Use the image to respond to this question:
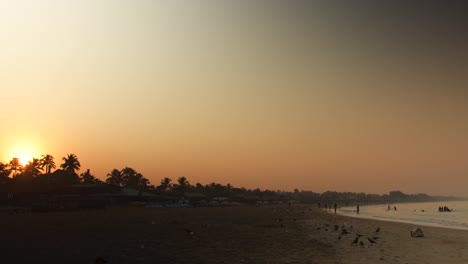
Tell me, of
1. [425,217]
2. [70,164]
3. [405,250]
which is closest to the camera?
[405,250]

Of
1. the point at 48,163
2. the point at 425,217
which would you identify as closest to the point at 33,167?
the point at 48,163

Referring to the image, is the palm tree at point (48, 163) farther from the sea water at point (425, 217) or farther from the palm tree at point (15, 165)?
the sea water at point (425, 217)

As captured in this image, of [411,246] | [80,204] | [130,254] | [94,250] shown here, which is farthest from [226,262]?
[80,204]

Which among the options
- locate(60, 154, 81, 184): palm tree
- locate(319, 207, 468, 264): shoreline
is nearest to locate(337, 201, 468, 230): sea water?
locate(319, 207, 468, 264): shoreline

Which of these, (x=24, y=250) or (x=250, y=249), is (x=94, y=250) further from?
(x=250, y=249)

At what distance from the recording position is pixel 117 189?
13150cm

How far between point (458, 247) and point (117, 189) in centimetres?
11555

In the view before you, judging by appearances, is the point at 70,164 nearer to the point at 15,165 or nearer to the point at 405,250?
the point at 15,165

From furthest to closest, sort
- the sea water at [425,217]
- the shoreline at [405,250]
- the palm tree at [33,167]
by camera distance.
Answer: the palm tree at [33,167] < the sea water at [425,217] < the shoreline at [405,250]

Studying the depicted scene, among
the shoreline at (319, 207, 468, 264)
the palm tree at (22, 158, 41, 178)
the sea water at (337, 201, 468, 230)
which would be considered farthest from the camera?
the palm tree at (22, 158, 41, 178)

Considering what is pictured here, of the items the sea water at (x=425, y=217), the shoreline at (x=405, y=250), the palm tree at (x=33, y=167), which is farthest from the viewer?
the palm tree at (x=33, y=167)

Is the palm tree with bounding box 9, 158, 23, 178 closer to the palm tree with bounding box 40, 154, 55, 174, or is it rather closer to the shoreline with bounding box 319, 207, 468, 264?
the palm tree with bounding box 40, 154, 55, 174

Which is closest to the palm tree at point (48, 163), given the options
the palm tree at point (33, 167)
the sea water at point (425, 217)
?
the palm tree at point (33, 167)

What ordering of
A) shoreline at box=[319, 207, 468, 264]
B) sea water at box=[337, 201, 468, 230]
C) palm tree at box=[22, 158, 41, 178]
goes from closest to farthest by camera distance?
shoreline at box=[319, 207, 468, 264] → sea water at box=[337, 201, 468, 230] → palm tree at box=[22, 158, 41, 178]
